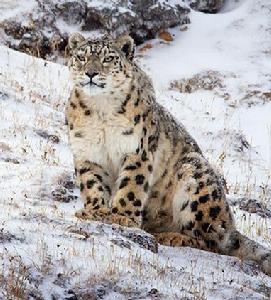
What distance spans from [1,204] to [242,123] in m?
10.7

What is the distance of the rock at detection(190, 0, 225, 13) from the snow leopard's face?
1430 centimetres

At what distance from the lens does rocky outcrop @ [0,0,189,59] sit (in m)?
20.1

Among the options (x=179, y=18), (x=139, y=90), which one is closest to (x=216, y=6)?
(x=179, y=18)

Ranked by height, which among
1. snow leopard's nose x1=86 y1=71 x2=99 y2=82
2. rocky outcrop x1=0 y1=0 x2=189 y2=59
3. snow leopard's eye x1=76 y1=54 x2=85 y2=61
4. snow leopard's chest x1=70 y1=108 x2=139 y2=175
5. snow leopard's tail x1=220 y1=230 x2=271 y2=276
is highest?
snow leopard's eye x1=76 y1=54 x2=85 y2=61

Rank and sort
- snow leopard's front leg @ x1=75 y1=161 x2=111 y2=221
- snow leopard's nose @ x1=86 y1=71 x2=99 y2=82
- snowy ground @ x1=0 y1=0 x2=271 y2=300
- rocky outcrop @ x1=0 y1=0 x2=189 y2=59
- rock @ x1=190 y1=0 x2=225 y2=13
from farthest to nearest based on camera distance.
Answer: rock @ x1=190 y1=0 x2=225 y2=13 < rocky outcrop @ x1=0 y1=0 x2=189 y2=59 < snow leopard's front leg @ x1=75 y1=161 x2=111 y2=221 < snow leopard's nose @ x1=86 y1=71 x2=99 y2=82 < snowy ground @ x1=0 y1=0 x2=271 y2=300

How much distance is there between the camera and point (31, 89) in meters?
16.6

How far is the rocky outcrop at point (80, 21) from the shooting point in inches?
792

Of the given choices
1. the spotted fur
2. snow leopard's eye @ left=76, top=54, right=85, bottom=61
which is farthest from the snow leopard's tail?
snow leopard's eye @ left=76, top=54, right=85, bottom=61

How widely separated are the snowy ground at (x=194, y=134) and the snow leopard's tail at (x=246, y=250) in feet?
0.52

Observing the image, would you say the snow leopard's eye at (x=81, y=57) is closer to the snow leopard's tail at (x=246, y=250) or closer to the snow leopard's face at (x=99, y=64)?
the snow leopard's face at (x=99, y=64)

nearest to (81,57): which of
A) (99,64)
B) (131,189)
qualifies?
(99,64)

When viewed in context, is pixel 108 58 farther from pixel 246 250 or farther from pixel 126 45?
pixel 246 250

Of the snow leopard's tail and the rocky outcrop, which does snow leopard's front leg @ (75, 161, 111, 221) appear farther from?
the rocky outcrop

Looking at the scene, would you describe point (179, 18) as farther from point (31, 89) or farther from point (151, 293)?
point (151, 293)
